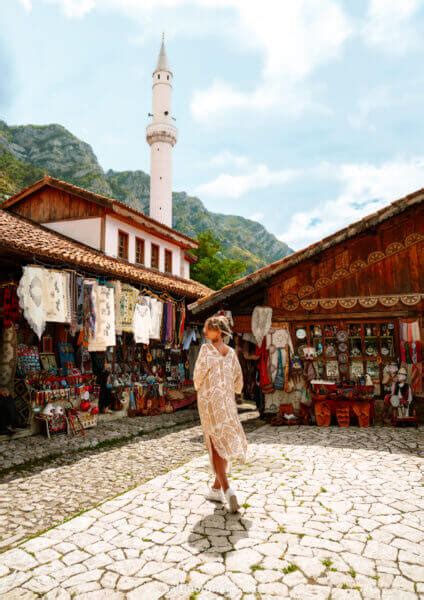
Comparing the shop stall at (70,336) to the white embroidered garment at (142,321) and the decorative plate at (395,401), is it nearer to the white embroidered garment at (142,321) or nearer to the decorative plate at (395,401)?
the white embroidered garment at (142,321)

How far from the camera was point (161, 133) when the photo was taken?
120 feet

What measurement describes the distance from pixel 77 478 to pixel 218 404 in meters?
2.72

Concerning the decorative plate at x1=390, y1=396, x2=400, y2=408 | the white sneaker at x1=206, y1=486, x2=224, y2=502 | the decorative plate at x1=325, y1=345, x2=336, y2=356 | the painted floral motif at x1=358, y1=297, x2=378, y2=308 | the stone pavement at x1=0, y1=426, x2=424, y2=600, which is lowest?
the stone pavement at x1=0, y1=426, x2=424, y2=600

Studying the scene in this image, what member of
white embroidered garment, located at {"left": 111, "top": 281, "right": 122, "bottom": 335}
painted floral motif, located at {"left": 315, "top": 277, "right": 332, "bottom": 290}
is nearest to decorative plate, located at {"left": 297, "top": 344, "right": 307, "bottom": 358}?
painted floral motif, located at {"left": 315, "top": 277, "right": 332, "bottom": 290}

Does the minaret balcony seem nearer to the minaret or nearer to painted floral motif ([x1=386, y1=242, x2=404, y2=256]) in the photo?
the minaret

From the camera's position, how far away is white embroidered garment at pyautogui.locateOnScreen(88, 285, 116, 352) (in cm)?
909

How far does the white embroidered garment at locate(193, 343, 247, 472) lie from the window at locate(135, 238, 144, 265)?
38.8ft

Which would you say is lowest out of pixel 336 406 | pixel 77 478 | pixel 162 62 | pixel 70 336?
pixel 77 478

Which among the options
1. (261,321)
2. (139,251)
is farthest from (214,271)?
(261,321)

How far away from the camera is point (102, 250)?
44.4 ft

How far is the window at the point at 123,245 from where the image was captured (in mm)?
14812

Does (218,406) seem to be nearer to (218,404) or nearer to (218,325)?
(218,404)

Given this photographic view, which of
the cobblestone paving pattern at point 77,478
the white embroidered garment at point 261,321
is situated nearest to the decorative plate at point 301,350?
the white embroidered garment at point 261,321

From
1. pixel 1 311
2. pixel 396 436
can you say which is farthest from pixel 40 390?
pixel 396 436
